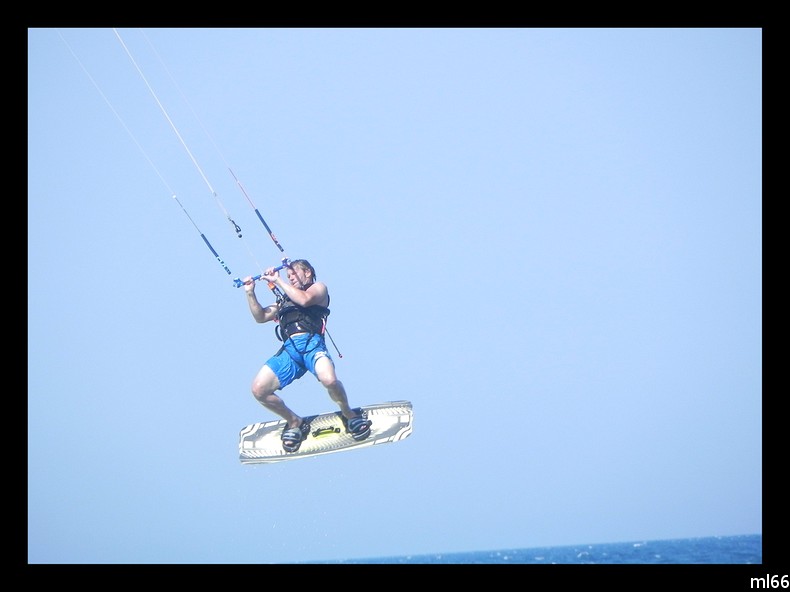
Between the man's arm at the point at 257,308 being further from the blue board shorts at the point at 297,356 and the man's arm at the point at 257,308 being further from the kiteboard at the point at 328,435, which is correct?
the kiteboard at the point at 328,435

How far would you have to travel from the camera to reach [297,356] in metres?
12.4

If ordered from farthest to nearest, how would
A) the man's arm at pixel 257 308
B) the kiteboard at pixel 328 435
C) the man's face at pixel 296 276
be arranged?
the kiteboard at pixel 328 435, the man's face at pixel 296 276, the man's arm at pixel 257 308

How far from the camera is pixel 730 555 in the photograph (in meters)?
30.5

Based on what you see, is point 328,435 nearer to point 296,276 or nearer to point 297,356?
point 297,356

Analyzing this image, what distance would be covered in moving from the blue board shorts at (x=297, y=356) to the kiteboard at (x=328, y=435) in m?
0.99

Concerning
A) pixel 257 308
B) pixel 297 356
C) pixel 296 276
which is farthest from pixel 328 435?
pixel 296 276

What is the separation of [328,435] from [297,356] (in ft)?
4.43

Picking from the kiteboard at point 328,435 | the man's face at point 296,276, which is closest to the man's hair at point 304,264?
the man's face at point 296,276

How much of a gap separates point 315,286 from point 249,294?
827 mm

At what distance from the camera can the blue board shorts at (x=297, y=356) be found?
1234cm

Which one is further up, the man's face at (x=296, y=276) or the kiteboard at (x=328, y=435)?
the man's face at (x=296, y=276)
